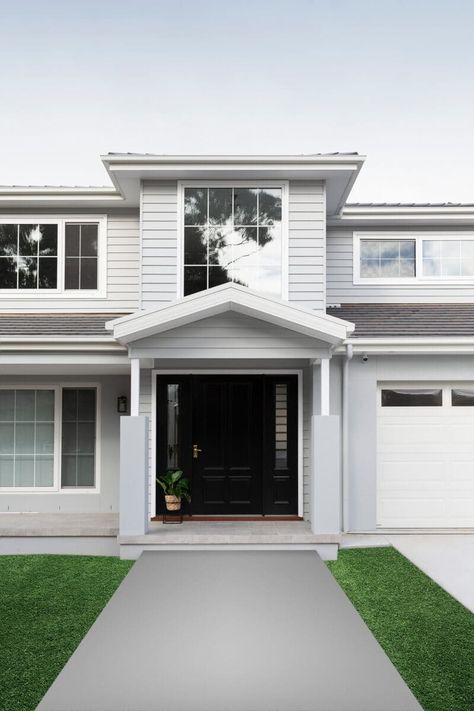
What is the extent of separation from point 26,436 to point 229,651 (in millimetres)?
6652

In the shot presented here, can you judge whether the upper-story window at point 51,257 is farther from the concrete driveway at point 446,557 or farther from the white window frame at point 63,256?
the concrete driveway at point 446,557

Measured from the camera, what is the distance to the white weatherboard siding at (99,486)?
10.6 m

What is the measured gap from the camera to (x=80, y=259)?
11.2 metres

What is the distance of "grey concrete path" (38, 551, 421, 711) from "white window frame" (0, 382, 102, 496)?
3.32 meters

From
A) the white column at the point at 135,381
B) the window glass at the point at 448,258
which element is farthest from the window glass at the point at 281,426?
the window glass at the point at 448,258

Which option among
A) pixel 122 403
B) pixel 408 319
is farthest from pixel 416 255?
pixel 122 403

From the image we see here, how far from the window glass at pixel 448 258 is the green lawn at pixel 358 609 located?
550 centimetres

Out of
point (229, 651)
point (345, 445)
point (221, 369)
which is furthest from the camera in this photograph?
point (221, 369)

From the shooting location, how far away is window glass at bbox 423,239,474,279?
465 inches

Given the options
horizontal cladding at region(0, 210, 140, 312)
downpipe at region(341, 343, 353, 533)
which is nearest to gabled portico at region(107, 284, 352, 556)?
downpipe at region(341, 343, 353, 533)

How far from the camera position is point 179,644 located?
17.8 feet

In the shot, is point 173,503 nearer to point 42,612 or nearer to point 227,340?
point 227,340

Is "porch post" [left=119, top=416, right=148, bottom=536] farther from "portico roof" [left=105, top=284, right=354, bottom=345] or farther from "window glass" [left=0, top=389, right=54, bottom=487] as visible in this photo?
"window glass" [left=0, top=389, right=54, bottom=487]

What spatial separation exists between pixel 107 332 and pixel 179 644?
16.9ft
